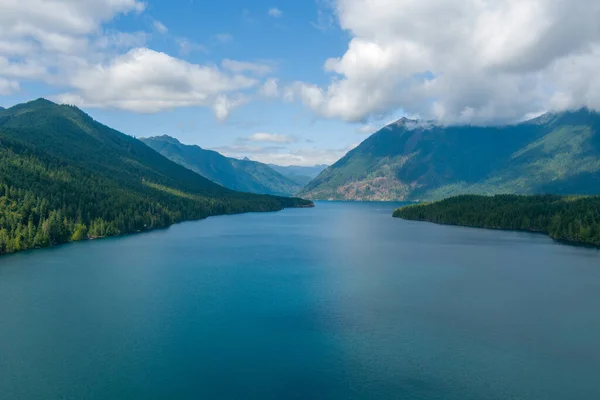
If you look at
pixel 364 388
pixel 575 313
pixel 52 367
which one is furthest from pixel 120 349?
pixel 575 313

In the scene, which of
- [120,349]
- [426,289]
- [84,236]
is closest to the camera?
[120,349]

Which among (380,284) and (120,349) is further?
(380,284)

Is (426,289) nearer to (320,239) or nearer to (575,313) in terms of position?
(575,313)

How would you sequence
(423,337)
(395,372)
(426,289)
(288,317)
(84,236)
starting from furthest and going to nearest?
(84,236), (426,289), (288,317), (423,337), (395,372)

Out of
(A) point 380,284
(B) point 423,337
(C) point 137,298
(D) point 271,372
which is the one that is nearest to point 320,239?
(A) point 380,284

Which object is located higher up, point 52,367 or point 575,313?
point 575,313

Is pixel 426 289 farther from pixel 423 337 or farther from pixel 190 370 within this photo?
pixel 190 370
